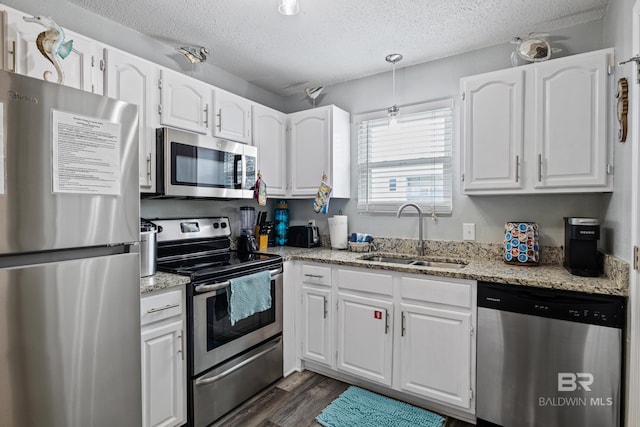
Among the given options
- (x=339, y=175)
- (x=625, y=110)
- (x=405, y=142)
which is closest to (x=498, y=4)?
(x=625, y=110)

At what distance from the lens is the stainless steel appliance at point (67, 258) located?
3.55ft

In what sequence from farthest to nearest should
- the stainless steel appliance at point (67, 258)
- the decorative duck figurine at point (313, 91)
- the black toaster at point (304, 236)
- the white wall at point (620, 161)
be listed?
the decorative duck figurine at point (313, 91) < the black toaster at point (304, 236) < the white wall at point (620, 161) < the stainless steel appliance at point (67, 258)

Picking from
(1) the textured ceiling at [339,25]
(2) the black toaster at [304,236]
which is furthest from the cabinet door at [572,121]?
(2) the black toaster at [304,236]

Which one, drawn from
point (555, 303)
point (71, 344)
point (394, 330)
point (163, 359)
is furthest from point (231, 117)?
point (555, 303)

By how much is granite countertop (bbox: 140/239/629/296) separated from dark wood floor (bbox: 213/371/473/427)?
914mm

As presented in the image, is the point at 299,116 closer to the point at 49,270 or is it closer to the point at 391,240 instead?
the point at 391,240

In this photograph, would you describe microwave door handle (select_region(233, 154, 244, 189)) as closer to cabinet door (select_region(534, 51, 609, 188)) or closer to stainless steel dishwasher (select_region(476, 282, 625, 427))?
stainless steel dishwasher (select_region(476, 282, 625, 427))

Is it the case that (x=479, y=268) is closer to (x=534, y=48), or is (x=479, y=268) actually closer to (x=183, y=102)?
(x=534, y=48)

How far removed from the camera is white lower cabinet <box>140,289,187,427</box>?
1666 millimetres

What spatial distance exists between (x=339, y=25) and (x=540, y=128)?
4.67 ft

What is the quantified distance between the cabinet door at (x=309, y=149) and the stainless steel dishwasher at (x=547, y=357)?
1.62 metres

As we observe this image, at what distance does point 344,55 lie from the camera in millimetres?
2609

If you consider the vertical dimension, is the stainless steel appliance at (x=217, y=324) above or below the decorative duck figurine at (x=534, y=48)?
below

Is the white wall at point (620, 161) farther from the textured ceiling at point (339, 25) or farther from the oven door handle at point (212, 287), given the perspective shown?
the oven door handle at point (212, 287)
